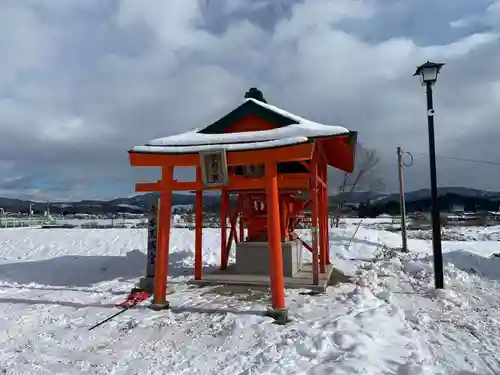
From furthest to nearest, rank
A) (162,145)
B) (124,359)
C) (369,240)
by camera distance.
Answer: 1. (369,240)
2. (162,145)
3. (124,359)

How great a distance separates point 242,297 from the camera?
27.2ft

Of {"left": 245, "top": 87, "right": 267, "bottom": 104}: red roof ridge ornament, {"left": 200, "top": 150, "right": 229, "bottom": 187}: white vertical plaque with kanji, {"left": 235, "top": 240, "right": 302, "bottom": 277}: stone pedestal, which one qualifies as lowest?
{"left": 235, "top": 240, "right": 302, "bottom": 277}: stone pedestal

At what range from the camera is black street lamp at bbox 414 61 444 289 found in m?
8.71

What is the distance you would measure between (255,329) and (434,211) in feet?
16.7

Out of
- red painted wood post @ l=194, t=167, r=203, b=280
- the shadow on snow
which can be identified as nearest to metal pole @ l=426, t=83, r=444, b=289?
red painted wood post @ l=194, t=167, r=203, b=280

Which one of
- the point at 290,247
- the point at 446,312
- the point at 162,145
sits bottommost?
the point at 446,312

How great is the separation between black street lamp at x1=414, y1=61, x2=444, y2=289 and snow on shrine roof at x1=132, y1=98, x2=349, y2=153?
2.96m

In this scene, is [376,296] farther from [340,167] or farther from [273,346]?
[340,167]

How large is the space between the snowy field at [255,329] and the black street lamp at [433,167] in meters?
0.47

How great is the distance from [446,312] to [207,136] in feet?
17.9

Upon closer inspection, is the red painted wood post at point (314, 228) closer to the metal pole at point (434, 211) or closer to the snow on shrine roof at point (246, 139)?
the snow on shrine roof at point (246, 139)

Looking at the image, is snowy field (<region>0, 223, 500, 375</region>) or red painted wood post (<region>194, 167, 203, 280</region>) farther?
red painted wood post (<region>194, 167, 203, 280</region>)

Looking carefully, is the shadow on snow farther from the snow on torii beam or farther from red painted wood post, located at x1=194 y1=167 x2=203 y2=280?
the snow on torii beam

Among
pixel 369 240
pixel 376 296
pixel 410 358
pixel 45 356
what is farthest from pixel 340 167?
pixel 45 356
